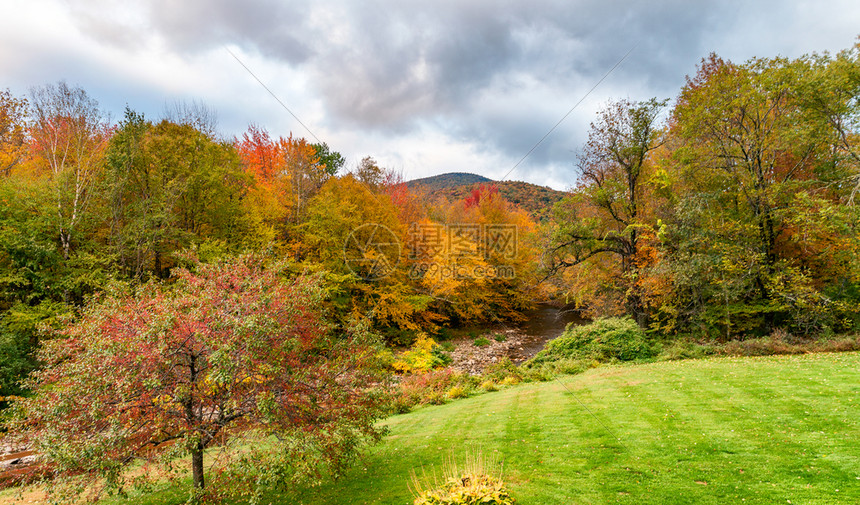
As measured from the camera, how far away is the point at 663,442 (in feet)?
20.1

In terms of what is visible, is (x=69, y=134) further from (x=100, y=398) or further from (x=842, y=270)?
(x=842, y=270)

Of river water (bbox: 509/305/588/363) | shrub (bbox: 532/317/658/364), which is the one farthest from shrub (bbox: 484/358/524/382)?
river water (bbox: 509/305/588/363)

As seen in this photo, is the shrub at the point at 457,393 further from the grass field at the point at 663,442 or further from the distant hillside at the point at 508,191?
the distant hillside at the point at 508,191

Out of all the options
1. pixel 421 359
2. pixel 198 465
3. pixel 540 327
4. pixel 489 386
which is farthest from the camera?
pixel 540 327

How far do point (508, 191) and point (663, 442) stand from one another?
63241 mm

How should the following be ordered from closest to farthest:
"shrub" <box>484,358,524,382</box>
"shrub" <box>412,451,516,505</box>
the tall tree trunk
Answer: "shrub" <box>412,451,516,505</box> < the tall tree trunk < "shrub" <box>484,358,524,382</box>

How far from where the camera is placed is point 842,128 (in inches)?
526

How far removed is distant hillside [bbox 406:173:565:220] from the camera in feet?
184

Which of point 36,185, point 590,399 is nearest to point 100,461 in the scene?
point 590,399

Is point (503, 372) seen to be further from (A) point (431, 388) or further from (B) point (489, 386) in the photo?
(A) point (431, 388)

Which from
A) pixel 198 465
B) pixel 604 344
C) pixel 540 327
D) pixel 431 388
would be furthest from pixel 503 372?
pixel 540 327

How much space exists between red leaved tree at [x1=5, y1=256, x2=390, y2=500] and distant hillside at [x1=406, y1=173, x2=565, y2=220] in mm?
43890

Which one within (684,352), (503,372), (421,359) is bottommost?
(421,359)

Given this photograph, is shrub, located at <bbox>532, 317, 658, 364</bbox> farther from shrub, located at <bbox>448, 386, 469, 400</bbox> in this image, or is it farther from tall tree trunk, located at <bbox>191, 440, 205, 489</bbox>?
tall tree trunk, located at <bbox>191, 440, 205, 489</bbox>
